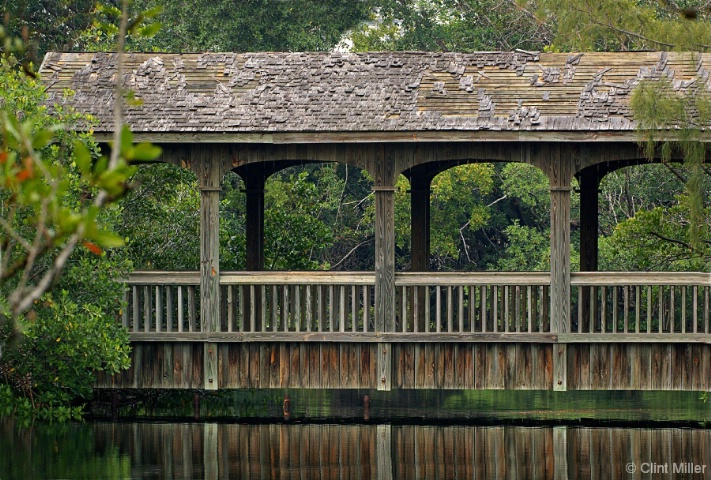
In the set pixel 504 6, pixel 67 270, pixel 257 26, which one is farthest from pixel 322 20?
pixel 67 270

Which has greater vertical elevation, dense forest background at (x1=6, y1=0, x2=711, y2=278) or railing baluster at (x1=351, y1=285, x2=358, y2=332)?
dense forest background at (x1=6, y1=0, x2=711, y2=278)

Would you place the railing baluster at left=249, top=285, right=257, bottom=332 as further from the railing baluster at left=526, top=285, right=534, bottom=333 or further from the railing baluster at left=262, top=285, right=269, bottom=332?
the railing baluster at left=526, top=285, right=534, bottom=333

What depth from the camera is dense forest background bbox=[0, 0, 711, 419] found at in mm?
14031

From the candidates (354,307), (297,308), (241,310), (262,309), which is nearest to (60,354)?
(241,310)

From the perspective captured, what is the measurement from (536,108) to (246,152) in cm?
326

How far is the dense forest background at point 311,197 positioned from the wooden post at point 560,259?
143 cm

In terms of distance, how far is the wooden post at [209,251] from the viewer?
15.2 metres

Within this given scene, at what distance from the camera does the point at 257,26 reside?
31422 mm

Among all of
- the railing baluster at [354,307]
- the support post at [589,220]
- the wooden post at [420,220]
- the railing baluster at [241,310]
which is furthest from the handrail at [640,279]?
the railing baluster at [241,310]

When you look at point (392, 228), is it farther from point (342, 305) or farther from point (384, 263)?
point (342, 305)

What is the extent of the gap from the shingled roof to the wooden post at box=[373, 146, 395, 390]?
692 mm

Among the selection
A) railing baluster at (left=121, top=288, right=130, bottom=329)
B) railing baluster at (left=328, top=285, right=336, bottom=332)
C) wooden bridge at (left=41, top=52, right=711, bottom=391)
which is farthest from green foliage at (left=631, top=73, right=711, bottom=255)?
railing baluster at (left=121, top=288, right=130, bottom=329)

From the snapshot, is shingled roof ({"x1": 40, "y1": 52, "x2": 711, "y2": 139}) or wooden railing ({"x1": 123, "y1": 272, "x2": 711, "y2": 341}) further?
wooden railing ({"x1": 123, "y1": 272, "x2": 711, "y2": 341})

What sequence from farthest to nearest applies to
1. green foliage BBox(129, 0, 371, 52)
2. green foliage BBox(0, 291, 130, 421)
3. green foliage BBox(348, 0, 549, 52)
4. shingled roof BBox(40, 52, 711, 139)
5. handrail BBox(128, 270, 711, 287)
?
green foliage BBox(348, 0, 549, 52) → green foliage BBox(129, 0, 371, 52) → handrail BBox(128, 270, 711, 287) → shingled roof BBox(40, 52, 711, 139) → green foliage BBox(0, 291, 130, 421)
